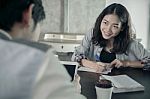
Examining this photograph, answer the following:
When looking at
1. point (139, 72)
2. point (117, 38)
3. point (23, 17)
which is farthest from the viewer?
point (117, 38)

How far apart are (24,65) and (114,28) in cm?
177

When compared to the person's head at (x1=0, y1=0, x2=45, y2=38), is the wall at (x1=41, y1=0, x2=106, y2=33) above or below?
above

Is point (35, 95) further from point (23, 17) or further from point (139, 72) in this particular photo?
point (139, 72)

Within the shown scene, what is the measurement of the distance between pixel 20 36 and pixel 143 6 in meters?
3.24

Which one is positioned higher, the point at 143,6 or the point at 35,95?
the point at 143,6

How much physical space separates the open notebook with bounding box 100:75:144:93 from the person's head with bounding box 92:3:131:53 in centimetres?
66

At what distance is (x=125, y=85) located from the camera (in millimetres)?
1525

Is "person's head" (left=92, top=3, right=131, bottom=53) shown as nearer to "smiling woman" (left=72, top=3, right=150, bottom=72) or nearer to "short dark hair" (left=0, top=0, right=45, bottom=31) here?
"smiling woman" (left=72, top=3, right=150, bottom=72)

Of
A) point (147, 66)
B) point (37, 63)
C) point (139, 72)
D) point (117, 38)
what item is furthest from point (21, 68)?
point (117, 38)

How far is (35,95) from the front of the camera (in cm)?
60

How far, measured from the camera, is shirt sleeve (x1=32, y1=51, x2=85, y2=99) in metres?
0.60

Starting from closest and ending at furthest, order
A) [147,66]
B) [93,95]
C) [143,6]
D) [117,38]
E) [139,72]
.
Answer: [93,95] → [139,72] → [147,66] → [117,38] → [143,6]

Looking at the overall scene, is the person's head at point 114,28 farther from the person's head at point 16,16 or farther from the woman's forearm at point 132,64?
the person's head at point 16,16

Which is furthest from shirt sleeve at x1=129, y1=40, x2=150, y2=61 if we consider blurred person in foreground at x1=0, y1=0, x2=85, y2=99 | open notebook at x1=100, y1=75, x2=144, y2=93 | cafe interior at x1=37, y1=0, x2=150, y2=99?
blurred person in foreground at x1=0, y1=0, x2=85, y2=99
